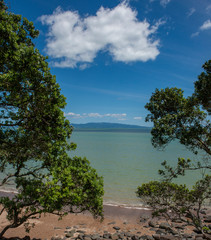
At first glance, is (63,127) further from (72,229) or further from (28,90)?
(72,229)

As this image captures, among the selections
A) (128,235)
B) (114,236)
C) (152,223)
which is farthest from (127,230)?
(152,223)

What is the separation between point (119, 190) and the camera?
24219 millimetres

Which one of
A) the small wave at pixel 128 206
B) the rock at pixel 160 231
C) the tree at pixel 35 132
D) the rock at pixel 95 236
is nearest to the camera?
the tree at pixel 35 132

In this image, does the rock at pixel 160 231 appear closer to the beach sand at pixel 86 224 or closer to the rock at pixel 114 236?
the beach sand at pixel 86 224

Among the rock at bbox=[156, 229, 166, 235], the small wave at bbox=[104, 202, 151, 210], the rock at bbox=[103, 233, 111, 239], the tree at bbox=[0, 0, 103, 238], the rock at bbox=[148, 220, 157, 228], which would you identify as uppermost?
the tree at bbox=[0, 0, 103, 238]

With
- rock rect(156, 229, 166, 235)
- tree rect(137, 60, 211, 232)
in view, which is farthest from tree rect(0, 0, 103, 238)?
rock rect(156, 229, 166, 235)

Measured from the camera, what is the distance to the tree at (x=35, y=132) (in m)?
6.36

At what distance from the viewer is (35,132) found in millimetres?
7895

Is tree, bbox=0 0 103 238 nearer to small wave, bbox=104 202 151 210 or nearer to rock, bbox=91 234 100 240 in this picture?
rock, bbox=91 234 100 240

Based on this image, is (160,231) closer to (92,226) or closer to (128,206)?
(92,226)

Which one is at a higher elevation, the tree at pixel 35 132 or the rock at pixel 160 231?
the tree at pixel 35 132

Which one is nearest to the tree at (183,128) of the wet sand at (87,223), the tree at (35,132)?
the tree at (35,132)

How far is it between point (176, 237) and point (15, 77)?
14188 millimetres

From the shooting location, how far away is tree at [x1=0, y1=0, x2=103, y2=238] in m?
6.36
